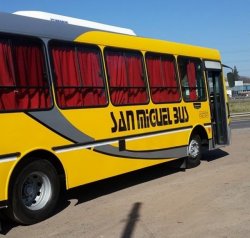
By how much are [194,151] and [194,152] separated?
25 mm

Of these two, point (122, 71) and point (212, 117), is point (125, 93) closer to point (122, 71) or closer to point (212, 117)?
point (122, 71)

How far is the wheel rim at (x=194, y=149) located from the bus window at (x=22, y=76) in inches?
197

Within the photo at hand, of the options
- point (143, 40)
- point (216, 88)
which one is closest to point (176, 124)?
point (143, 40)

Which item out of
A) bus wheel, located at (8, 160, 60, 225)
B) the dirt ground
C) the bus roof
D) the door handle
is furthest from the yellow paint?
the dirt ground

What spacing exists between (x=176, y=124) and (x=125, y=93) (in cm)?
209

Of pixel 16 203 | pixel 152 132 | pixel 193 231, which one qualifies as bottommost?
pixel 193 231

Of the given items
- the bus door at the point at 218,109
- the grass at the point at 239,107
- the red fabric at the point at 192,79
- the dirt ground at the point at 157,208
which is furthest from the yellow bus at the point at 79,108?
the grass at the point at 239,107

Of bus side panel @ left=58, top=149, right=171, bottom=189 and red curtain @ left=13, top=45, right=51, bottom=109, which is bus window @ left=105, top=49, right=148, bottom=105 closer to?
bus side panel @ left=58, top=149, right=171, bottom=189

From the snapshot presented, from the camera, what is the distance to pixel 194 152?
37.4 ft

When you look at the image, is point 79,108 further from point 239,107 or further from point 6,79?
point 239,107

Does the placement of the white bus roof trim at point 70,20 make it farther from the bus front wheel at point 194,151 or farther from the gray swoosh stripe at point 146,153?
the bus front wheel at point 194,151

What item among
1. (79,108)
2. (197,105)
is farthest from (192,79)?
(79,108)

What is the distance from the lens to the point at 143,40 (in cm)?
970

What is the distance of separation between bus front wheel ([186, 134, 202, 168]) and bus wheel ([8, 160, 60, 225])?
15.5 ft
